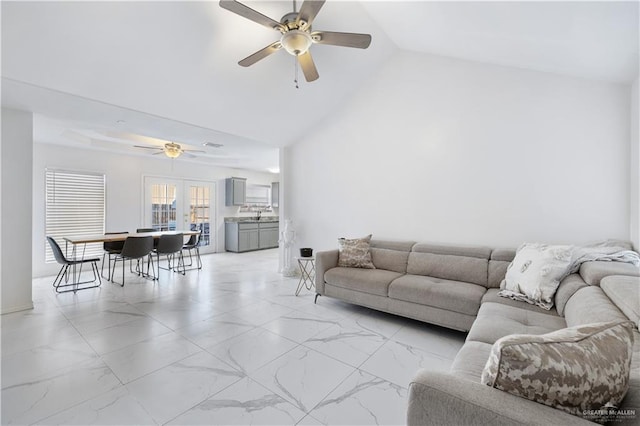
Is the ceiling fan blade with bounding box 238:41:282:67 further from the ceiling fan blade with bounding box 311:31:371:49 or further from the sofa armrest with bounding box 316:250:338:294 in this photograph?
the sofa armrest with bounding box 316:250:338:294

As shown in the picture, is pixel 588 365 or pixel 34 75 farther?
pixel 34 75

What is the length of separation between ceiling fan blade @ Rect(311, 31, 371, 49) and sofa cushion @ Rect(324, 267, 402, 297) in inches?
92.8

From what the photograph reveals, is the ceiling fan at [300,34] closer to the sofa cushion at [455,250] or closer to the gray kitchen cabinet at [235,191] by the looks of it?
the sofa cushion at [455,250]

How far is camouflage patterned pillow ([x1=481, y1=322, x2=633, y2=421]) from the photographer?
79 centimetres

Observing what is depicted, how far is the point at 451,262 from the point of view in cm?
312

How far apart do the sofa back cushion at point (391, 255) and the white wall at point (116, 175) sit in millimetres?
5335

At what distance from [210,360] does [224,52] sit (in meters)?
3.01

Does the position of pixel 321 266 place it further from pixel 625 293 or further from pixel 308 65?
pixel 625 293

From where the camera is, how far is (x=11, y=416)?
5.36 feet

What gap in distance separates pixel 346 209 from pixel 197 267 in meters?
3.46

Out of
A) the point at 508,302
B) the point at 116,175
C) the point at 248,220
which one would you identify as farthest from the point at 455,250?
the point at 116,175

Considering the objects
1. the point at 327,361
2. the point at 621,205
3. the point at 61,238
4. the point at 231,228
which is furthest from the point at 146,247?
the point at 621,205

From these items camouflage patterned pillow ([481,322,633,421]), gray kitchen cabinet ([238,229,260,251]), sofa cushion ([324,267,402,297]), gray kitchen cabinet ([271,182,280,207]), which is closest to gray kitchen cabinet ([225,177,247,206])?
gray kitchen cabinet ([238,229,260,251])

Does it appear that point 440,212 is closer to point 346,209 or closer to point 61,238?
point 346,209
